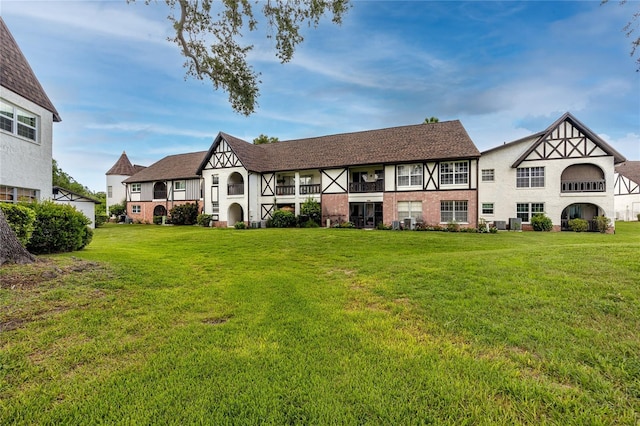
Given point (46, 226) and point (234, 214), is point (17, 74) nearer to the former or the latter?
point (46, 226)

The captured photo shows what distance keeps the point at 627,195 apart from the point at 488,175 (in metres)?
31.0

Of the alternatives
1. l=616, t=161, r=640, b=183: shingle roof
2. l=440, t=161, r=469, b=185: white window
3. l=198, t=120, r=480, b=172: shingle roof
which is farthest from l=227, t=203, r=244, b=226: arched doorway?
l=616, t=161, r=640, b=183: shingle roof

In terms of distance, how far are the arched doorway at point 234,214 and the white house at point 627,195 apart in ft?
157

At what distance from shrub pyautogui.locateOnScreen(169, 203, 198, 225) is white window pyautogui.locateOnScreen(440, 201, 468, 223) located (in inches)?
995

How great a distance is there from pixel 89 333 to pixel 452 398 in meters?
4.79

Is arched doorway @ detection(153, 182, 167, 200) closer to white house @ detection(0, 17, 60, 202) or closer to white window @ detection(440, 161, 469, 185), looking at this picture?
white house @ detection(0, 17, 60, 202)

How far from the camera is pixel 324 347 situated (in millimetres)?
3611

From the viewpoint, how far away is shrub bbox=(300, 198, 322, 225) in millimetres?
25438

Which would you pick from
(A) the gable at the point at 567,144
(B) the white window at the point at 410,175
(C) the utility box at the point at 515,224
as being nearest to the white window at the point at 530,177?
(A) the gable at the point at 567,144

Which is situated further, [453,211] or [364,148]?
[364,148]

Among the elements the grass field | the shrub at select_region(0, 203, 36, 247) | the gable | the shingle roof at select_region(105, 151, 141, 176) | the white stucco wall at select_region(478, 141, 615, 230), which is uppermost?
the shingle roof at select_region(105, 151, 141, 176)

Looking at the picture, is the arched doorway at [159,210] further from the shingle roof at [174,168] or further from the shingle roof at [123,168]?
the shingle roof at [123,168]

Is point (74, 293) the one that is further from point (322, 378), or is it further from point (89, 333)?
point (322, 378)

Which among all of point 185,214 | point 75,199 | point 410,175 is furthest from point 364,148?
point 75,199
